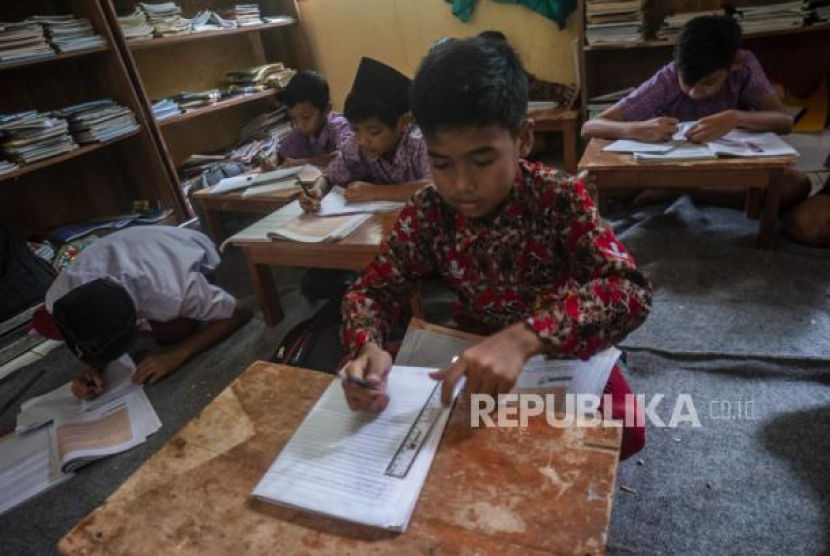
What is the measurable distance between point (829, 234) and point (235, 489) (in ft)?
7.49

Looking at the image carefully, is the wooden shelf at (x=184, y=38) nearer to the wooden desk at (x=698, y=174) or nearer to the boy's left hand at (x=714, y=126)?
the wooden desk at (x=698, y=174)

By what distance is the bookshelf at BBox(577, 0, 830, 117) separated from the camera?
275 cm

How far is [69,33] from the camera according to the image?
8.07 ft

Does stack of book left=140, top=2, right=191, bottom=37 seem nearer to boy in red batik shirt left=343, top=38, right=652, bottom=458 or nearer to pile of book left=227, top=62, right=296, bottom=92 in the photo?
pile of book left=227, top=62, right=296, bottom=92

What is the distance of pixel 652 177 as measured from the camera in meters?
1.92

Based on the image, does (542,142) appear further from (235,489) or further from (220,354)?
(235,489)

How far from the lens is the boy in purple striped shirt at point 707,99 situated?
1.88 meters

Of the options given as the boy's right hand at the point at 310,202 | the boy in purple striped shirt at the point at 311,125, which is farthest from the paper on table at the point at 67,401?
the boy in purple striped shirt at the point at 311,125

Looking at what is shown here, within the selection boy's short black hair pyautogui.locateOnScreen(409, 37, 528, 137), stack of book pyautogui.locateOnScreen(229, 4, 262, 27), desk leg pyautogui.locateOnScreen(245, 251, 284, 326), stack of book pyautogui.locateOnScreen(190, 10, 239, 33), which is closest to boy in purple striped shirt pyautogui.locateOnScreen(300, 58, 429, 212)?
desk leg pyautogui.locateOnScreen(245, 251, 284, 326)

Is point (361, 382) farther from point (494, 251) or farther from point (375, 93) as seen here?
point (375, 93)

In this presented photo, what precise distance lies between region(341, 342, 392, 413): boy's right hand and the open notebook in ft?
0.04

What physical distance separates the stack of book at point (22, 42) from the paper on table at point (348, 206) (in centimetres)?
161

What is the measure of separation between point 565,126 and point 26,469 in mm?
3005

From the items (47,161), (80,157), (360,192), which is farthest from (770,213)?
(80,157)
